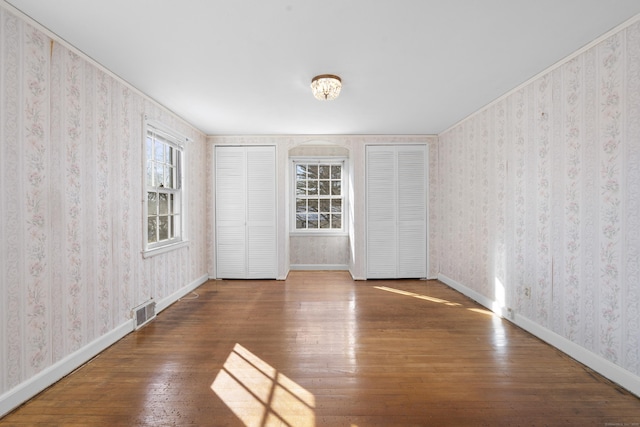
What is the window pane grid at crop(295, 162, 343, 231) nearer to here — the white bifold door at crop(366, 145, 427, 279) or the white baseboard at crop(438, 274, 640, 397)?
the white bifold door at crop(366, 145, 427, 279)

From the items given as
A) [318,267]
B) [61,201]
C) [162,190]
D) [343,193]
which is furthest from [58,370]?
[343,193]

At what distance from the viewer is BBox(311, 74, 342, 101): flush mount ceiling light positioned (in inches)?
104

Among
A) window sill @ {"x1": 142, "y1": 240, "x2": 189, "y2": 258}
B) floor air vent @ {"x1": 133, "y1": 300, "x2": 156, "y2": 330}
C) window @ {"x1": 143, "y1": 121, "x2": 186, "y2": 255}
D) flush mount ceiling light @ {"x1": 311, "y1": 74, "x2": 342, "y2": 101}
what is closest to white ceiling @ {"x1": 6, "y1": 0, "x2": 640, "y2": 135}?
flush mount ceiling light @ {"x1": 311, "y1": 74, "x2": 342, "y2": 101}

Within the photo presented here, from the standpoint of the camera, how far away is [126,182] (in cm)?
287

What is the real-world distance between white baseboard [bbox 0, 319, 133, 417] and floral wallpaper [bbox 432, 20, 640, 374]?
386 cm

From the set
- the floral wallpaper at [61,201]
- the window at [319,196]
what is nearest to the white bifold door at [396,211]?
the window at [319,196]

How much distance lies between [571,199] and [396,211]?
2662 millimetres

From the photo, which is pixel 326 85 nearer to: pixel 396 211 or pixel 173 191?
pixel 173 191

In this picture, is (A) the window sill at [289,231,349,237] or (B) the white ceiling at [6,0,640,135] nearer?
(B) the white ceiling at [6,0,640,135]

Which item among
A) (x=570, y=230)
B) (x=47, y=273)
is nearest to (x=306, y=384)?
(x=47, y=273)

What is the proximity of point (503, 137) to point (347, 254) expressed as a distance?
3.48 meters

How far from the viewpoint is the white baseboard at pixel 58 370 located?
1738mm

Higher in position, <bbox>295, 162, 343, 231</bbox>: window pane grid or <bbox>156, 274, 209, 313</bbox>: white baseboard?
<bbox>295, 162, 343, 231</bbox>: window pane grid

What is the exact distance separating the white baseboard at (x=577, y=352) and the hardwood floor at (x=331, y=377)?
0.07 meters
